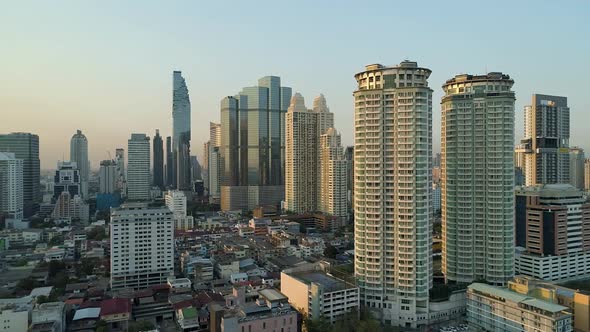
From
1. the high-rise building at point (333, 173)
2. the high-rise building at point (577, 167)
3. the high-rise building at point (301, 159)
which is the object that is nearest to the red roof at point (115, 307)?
the high-rise building at point (333, 173)

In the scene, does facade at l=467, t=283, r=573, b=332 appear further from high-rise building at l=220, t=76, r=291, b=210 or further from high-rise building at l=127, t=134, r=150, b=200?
high-rise building at l=127, t=134, r=150, b=200

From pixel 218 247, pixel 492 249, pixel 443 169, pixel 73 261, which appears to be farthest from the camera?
pixel 218 247

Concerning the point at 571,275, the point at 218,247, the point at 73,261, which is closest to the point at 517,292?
the point at 571,275

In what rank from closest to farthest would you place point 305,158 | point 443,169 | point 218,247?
point 443,169 → point 218,247 → point 305,158

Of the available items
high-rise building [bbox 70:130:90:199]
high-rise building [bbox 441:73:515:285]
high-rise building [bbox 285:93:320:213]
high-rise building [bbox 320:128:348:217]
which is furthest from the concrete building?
high-rise building [bbox 70:130:90:199]

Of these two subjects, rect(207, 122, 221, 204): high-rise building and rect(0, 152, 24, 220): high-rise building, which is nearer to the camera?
rect(0, 152, 24, 220): high-rise building

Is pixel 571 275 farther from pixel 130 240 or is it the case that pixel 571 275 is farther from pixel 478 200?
pixel 130 240

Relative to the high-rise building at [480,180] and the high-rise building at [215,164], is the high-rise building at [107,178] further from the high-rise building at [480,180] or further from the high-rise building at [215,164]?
the high-rise building at [480,180]
